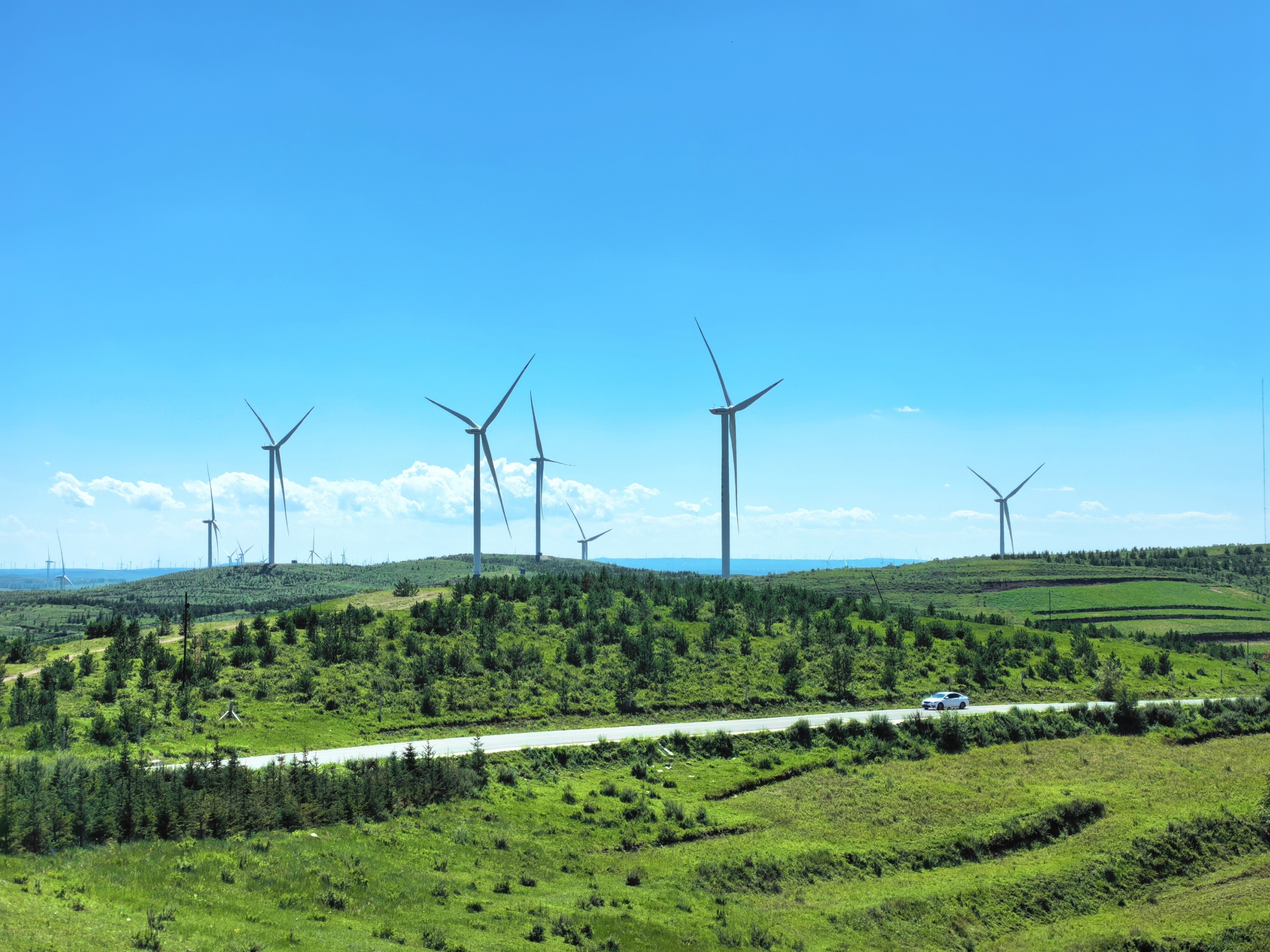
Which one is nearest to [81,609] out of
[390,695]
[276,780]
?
[390,695]

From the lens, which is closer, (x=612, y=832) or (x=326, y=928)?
(x=326, y=928)

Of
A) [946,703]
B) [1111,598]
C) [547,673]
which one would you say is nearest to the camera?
[946,703]

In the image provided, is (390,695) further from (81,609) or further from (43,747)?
(81,609)

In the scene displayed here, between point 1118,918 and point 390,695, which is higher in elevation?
point 390,695

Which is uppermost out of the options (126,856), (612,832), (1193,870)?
(126,856)

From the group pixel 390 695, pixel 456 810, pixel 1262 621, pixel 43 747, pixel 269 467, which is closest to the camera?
pixel 456 810

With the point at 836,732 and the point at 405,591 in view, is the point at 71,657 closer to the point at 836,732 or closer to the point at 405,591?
the point at 405,591

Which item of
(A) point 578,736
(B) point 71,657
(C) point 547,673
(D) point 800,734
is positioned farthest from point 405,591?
(D) point 800,734
